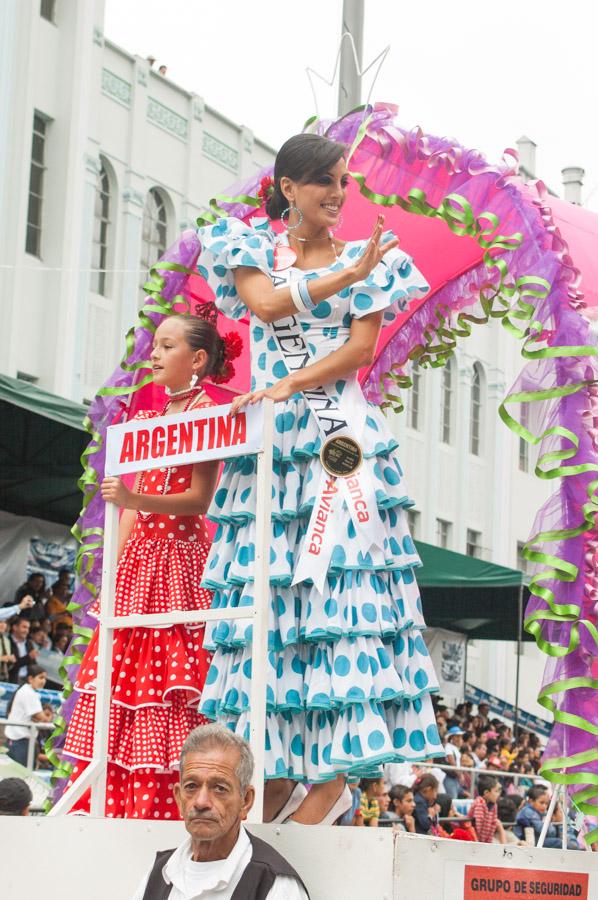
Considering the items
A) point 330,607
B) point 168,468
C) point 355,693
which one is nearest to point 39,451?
point 168,468

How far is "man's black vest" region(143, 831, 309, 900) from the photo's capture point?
3199mm

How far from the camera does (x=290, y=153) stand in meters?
4.39

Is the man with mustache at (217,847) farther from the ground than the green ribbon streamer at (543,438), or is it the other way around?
the green ribbon streamer at (543,438)

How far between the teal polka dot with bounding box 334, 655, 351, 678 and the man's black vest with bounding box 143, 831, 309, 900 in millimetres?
651

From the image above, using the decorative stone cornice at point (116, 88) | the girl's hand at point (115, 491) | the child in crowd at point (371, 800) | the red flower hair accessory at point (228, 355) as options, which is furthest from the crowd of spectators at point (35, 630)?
the decorative stone cornice at point (116, 88)

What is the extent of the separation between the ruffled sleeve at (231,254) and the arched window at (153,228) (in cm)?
1592

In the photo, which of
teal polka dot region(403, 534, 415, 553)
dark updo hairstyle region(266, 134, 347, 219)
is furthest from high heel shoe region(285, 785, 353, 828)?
dark updo hairstyle region(266, 134, 347, 219)

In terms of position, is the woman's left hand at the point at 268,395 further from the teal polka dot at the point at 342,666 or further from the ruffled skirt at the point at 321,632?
the teal polka dot at the point at 342,666

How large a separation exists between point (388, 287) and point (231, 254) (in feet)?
1.59

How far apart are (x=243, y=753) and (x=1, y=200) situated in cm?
1457

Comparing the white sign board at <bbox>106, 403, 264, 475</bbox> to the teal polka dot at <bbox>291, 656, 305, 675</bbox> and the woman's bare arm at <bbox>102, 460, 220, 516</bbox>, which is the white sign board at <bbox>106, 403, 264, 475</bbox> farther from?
the teal polka dot at <bbox>291, 656, 305, 675</bbox>

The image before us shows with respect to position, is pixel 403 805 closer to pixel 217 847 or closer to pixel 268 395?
pixel 268 395

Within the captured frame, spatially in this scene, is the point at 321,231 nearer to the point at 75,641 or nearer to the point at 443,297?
the point at 443,297

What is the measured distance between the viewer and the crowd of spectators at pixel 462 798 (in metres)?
11.3
